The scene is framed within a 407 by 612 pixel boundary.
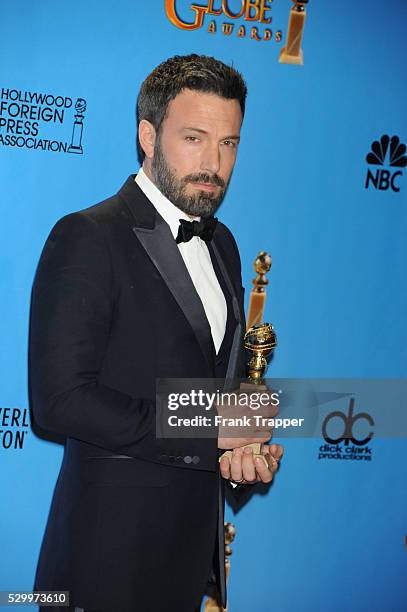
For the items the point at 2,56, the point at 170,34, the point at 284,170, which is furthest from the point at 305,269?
the point at 2,56

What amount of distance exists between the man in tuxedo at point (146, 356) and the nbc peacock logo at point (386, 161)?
1230mm

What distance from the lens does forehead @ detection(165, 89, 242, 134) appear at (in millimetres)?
2223

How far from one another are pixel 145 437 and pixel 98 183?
1.26 m

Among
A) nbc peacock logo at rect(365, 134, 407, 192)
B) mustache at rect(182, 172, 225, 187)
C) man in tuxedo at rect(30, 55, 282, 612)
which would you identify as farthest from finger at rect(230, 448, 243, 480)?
nbc peacock logo at rect(365, 134, 407, 192)

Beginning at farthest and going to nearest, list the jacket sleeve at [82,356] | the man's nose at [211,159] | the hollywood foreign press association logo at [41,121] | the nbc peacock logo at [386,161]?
the nbc peacock logo at [386,161], the hollywood foreign press association logo at [41,121], the man's nose at [211,159], the jacket sleeve at [82,356]

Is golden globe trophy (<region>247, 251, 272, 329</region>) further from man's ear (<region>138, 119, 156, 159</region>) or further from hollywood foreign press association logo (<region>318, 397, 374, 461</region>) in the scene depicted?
man's ear (<region>138, 119, 156, 159</region>)

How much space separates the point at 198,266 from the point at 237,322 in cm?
20

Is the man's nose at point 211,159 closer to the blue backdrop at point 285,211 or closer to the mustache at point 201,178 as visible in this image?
the mustache at point 201,178

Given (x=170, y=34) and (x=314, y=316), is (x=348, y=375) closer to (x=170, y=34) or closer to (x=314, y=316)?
(x=314, y=316)

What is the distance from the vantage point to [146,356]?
2088mm

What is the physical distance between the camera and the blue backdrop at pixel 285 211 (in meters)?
2.87

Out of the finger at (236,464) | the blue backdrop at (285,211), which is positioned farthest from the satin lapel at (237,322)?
the blue backdrop at (285,211)

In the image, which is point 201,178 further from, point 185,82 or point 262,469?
point 262,469

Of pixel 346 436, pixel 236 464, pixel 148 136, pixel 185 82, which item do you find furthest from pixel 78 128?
pixel 346 436
